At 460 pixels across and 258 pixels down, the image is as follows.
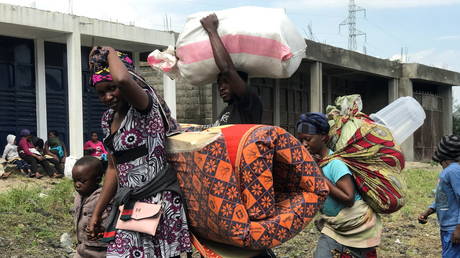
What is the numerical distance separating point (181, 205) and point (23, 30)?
9.63 meters

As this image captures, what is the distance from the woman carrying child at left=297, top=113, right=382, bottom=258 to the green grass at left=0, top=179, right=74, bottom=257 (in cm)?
320

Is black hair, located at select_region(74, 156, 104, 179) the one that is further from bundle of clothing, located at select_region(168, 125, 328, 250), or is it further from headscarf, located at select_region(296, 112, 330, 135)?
headscarf, located at select_region(296, 112, 330, 135)

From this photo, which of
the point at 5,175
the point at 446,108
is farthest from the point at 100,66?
the point at 446,108

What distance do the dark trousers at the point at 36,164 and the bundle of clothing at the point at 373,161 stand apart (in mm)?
7461

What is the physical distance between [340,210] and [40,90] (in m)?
9.80

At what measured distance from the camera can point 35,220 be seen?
678 centimetres

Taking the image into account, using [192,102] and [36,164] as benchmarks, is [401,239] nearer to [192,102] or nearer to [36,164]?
A: [36,164]

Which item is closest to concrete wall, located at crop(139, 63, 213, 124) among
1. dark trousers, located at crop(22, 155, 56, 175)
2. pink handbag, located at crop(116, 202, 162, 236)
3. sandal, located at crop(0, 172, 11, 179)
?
dark trousers, located at crop(22, 155, 56, 175)

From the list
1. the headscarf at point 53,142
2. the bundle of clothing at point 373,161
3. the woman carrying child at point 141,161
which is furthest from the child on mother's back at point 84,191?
the headscarf at point 53,142

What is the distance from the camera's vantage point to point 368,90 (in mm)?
21875

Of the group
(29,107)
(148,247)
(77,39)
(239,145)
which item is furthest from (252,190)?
(29,107)

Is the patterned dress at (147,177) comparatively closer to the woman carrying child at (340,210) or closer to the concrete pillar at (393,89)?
the woman carrying child at (340,210)

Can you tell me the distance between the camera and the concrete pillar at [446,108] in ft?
76.7

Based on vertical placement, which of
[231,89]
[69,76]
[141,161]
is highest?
[69,76]
